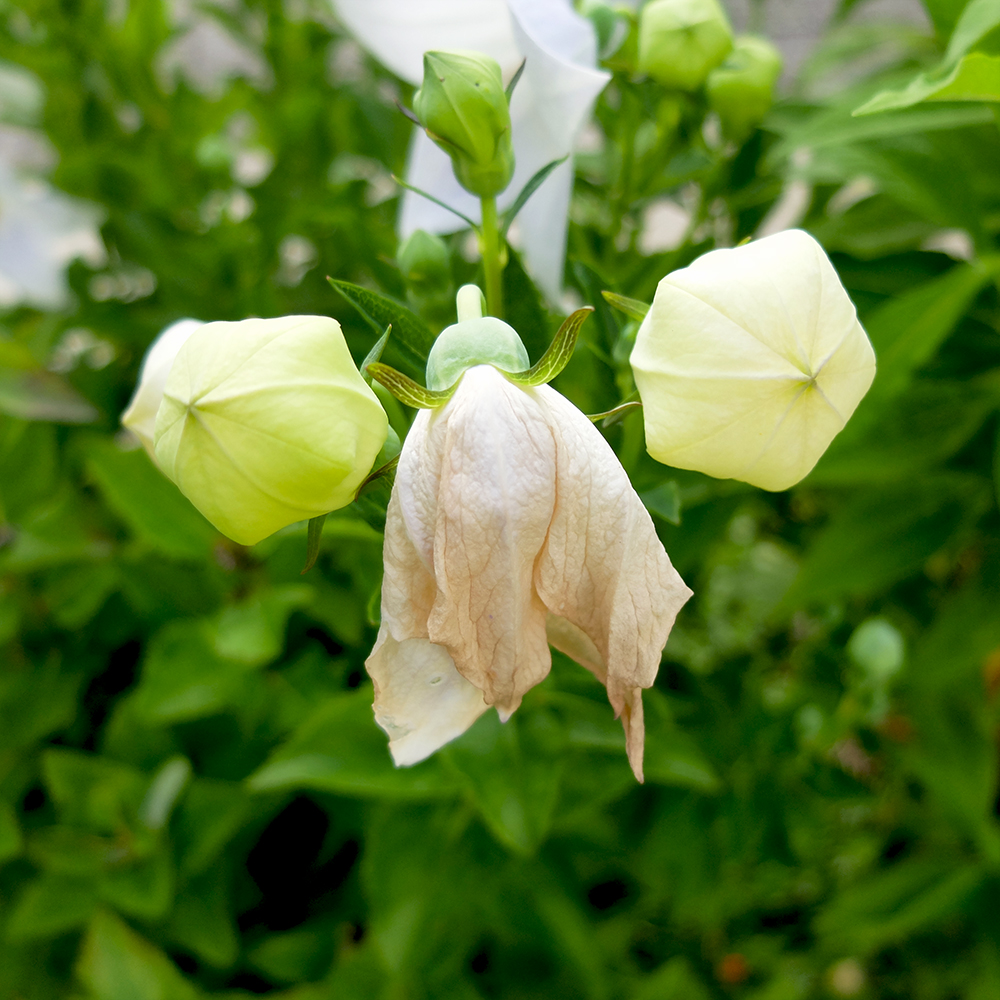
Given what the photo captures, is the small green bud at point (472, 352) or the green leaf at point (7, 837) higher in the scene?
the small green bud at point (472, 352)

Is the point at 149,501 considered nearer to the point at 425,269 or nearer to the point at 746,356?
the point at 425,269

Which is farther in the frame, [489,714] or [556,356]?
[489,714]

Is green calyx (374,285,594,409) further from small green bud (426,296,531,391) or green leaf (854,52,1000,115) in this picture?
green leaf (854,52,1000,115)

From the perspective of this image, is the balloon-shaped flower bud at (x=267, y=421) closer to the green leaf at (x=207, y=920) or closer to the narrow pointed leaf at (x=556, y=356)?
the narrow pointed leaf at (x=556, y=356)

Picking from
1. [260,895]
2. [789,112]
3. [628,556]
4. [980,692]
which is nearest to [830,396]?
[628,556]

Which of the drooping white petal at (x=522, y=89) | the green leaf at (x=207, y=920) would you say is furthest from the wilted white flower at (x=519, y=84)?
the green leaf at (x=207, y=920)

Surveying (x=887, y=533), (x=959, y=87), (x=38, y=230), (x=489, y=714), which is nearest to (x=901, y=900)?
(x=887, y=533)

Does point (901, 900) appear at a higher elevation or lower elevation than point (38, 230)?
lower
